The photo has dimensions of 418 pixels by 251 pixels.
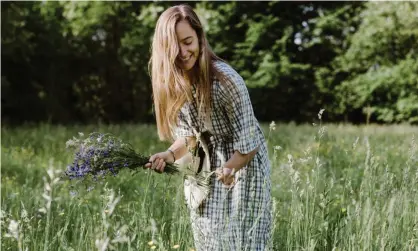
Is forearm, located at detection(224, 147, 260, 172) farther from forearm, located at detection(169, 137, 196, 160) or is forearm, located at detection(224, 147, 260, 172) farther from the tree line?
the tree line

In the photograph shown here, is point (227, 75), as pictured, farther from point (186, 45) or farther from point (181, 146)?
point (181, 146)

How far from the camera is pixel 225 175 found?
2.72m

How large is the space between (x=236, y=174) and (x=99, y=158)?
2.24 ft

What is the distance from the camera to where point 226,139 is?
2.90m

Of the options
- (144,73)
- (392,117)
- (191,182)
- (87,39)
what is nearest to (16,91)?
(87,39)

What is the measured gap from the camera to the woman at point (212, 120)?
108 inches

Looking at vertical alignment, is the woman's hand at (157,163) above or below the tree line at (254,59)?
below

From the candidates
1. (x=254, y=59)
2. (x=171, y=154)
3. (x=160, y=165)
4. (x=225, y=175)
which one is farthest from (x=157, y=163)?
(x=254, y=59)

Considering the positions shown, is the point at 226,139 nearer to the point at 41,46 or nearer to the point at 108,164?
the point at 108,164

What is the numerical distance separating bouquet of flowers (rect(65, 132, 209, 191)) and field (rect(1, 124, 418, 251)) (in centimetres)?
9

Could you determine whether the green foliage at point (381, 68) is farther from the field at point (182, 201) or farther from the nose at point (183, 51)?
the nose at point (183, 51)

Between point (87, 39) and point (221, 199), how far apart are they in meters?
14.9

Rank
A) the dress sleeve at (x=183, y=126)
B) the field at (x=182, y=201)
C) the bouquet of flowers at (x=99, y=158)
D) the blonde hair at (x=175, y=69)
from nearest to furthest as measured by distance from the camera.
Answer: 1. the field at (x=182, y=201)
2. the bouquet of flowers at (x=99, y=158)
3. the blonde hair at (x=175, y=69)
4. the dress sleeve at (x=183, y=126)

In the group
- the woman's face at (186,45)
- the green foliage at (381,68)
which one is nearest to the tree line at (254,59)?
the green foliage at (381,68)
